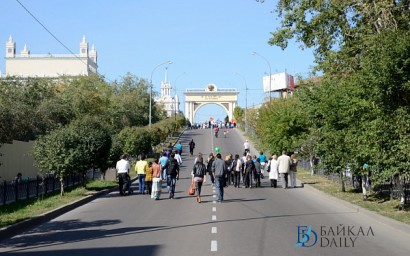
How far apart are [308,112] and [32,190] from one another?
12212 mm

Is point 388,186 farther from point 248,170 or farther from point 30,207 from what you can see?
Answer: point 30,207

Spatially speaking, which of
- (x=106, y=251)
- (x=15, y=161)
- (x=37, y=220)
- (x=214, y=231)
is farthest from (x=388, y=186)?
(x=15, y=161)

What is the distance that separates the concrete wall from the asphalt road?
38.8ft

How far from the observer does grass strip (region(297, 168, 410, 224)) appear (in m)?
15.8

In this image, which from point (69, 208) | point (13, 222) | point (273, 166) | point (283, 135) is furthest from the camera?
point (283, 135)

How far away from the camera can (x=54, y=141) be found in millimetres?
23734

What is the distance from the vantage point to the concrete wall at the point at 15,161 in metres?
31.3

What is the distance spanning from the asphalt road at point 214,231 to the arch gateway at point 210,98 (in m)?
126

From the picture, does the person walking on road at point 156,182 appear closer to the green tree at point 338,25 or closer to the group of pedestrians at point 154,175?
the group of pedestrians at point 154,175

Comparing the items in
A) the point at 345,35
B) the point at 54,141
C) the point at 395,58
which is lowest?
the point at 54,141

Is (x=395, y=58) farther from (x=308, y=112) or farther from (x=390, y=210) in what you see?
(x=308, y=112)

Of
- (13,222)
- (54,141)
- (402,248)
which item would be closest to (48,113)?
(54,141)

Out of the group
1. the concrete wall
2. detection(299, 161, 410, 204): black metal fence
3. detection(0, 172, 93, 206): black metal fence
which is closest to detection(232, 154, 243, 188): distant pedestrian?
detection(299, 161, 410, 204): black metal fence

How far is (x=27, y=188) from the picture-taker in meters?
21.8
